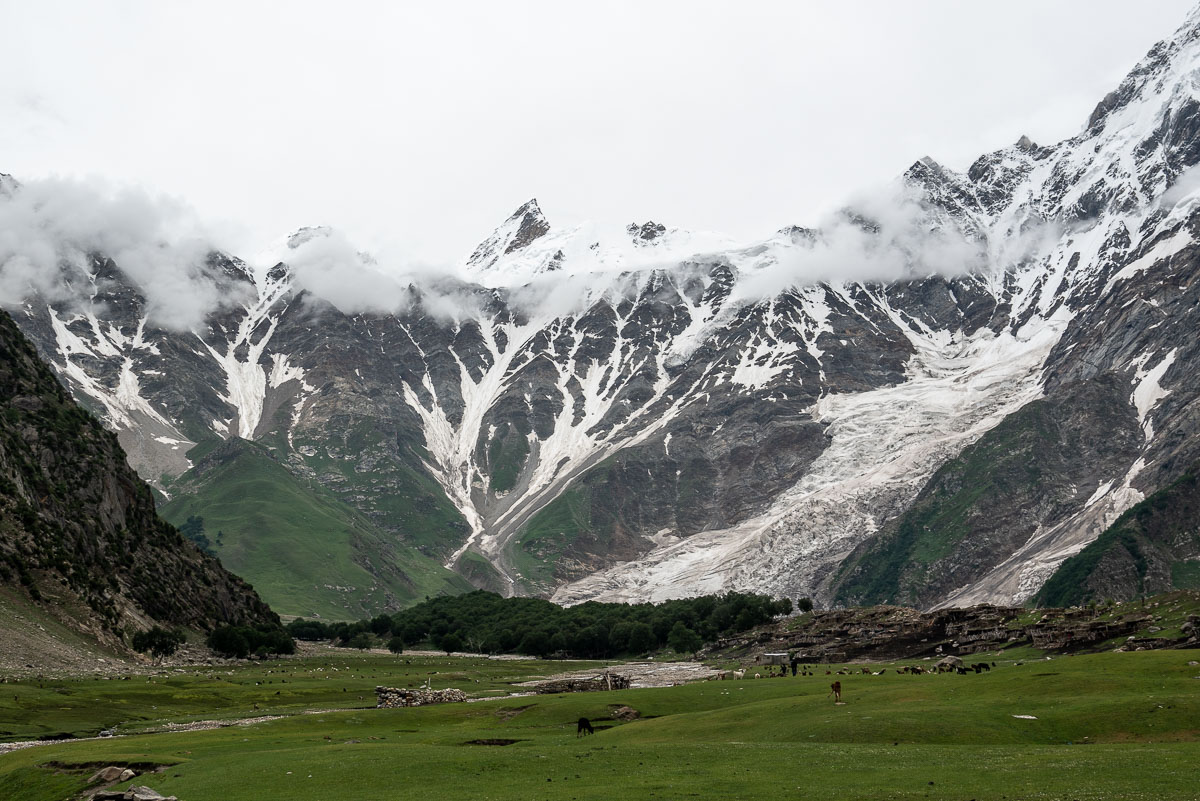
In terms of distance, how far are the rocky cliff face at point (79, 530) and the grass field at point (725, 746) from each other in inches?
2393

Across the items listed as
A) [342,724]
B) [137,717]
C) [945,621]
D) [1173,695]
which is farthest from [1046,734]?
[945,621]

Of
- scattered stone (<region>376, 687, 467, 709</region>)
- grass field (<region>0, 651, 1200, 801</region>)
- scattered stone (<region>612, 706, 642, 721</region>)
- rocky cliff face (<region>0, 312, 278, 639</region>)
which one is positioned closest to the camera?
grass field (<region>0, 651, 1200, 801</region>)

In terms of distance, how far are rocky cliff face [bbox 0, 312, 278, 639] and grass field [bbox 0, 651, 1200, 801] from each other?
6078 cm

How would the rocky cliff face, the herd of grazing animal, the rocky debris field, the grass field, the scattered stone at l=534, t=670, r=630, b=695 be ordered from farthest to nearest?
the rocky cliff face, the scattered stone at l=534, t=670, r=630, b=695, the rocky debris field, the herd of grazing animal, the grass field

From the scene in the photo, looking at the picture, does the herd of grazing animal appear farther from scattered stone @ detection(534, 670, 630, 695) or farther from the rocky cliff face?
the rocky cliff face

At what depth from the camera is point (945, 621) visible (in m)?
134

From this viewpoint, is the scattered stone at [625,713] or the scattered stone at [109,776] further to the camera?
the scattered stone at [625,713]

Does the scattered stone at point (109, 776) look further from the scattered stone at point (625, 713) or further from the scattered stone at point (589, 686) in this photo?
the scattered stone at point (589, 686)

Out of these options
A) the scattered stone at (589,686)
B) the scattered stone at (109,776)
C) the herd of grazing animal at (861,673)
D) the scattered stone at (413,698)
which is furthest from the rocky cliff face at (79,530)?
the scattered stone at (109,776)

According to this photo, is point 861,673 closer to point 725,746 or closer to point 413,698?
point 413,698

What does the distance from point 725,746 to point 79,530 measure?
14453cm

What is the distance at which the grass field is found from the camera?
3975cm

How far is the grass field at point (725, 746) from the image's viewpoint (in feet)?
130

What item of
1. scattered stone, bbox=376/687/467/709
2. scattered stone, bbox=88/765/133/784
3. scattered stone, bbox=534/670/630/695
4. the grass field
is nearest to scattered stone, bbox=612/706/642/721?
the grass field
